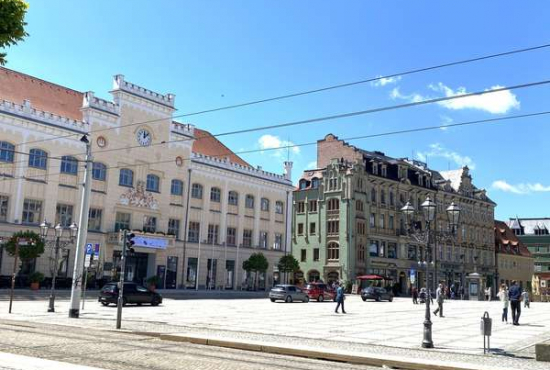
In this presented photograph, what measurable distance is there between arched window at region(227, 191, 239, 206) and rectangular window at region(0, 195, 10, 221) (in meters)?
23.4

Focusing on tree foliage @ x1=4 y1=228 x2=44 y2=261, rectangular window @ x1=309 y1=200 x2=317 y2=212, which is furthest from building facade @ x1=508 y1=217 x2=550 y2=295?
tree foliage @ x1=4 y1=228 x2=44 y2=261

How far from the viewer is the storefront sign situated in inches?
1898

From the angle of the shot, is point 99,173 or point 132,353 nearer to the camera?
point 132,353

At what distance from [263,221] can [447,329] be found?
4117cm

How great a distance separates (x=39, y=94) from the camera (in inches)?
1879

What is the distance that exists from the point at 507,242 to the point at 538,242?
11.1 metres

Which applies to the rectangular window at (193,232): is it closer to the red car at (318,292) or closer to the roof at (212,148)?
the roof at (212,148)

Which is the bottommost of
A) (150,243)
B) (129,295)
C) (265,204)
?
(129,295)

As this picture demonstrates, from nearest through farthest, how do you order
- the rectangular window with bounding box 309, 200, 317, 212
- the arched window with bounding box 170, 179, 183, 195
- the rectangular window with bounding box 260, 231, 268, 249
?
1. the arched window with bounding box 170, 179, 183, 195
2. the rectangular window with bounding box 260, 231, 268, 249
3. the rectangular window with bounding box 309, 200, 317, 212

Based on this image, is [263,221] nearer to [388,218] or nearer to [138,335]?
[388,218]

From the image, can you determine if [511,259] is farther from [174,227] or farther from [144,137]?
[144,137]

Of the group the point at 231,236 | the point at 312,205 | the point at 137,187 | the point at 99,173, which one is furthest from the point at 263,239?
the point at 99,173

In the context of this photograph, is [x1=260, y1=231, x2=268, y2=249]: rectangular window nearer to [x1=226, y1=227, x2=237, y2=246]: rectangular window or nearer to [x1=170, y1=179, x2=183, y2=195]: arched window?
[x1=226, y1=227, x2=237, y2=246]: rectangular window

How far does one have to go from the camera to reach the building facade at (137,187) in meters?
42.8
